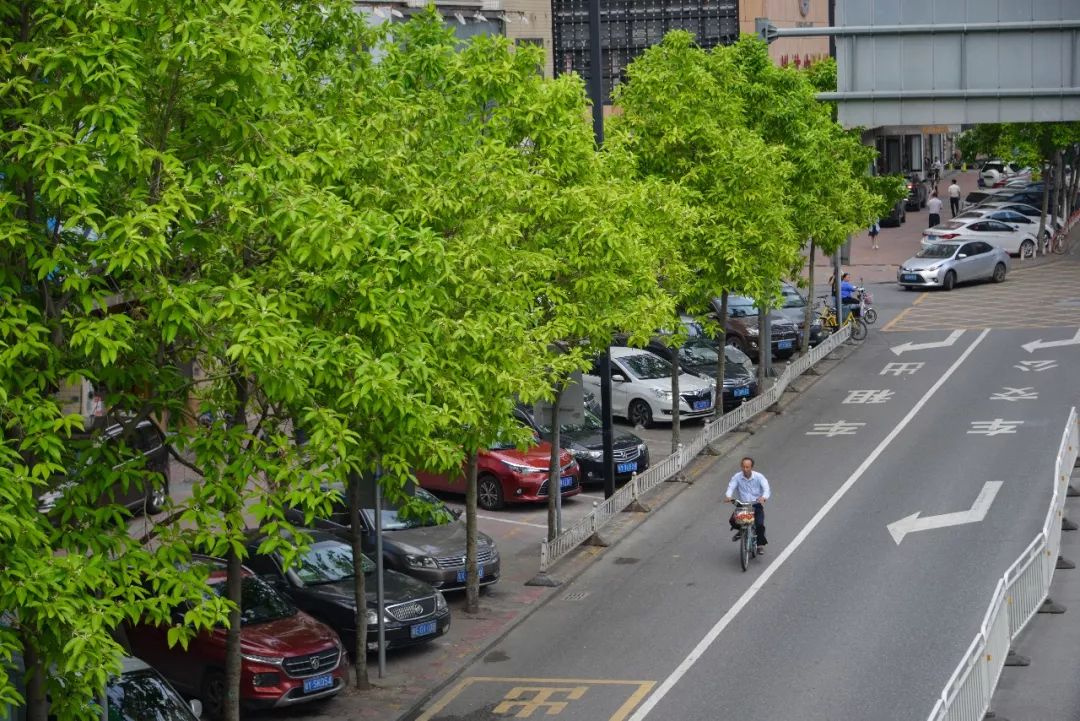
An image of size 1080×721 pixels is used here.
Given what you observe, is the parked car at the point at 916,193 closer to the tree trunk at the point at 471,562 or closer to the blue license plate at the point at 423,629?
the tree trunk at the point at 471,562

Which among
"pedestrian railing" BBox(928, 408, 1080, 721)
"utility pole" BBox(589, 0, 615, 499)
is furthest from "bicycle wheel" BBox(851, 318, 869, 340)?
"pedestrian railing" BBox(928, 408, 1080, 721)

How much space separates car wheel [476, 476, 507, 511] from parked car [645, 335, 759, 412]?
728 centimetres

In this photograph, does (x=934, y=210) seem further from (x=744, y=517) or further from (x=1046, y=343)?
(x=744, y=517)

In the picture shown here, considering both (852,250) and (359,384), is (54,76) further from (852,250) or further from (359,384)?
(852,250)

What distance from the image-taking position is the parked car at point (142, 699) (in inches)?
632

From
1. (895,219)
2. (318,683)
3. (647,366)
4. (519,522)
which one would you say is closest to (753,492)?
(519,522)

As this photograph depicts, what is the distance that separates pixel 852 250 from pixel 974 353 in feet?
74.7

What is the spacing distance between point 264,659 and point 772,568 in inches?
336

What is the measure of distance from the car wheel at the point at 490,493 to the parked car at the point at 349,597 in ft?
22.1

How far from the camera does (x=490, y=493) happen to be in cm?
2883

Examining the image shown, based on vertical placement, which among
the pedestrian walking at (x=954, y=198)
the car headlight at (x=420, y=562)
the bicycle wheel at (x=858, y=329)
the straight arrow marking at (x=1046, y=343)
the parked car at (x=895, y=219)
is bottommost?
the car headlight at (x=420, y=562)

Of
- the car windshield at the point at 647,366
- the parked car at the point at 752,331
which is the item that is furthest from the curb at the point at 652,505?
the car windshield at the point at 647,366

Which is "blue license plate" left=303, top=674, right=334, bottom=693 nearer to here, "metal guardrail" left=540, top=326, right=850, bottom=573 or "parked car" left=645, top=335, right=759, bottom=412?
"metal guardrail" left=540, top=326, right=850, bottom=573

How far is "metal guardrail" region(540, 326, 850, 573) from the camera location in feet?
82.9
